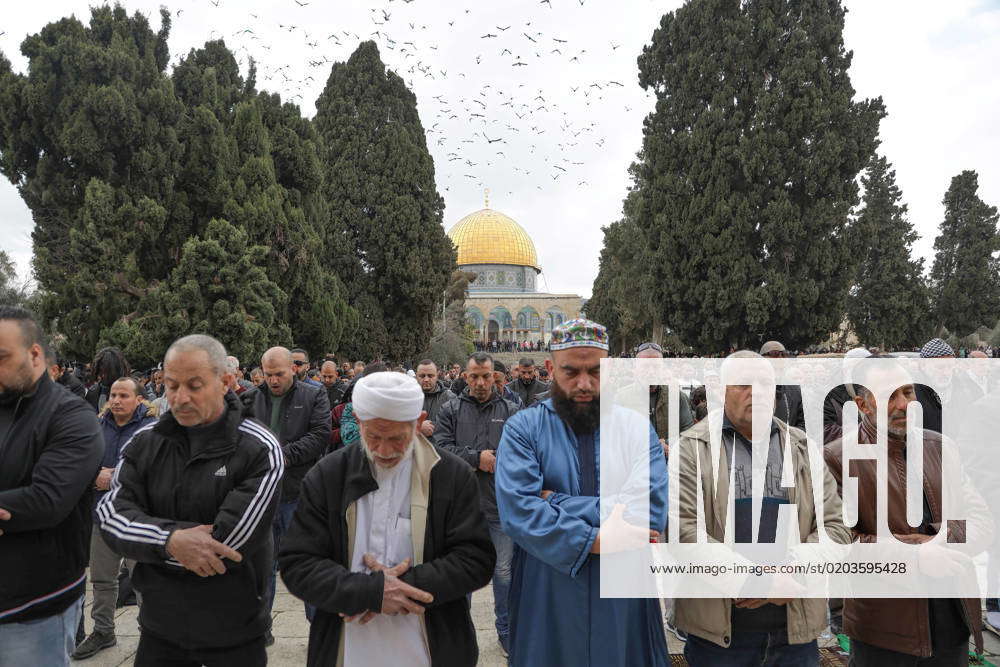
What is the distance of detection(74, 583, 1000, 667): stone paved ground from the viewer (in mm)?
3623

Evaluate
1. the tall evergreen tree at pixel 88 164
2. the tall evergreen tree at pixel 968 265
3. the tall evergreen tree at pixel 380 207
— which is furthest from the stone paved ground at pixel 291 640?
the tall evergreen tree at pixel 968 265

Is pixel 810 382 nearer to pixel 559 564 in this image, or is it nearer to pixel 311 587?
pixel 559 564

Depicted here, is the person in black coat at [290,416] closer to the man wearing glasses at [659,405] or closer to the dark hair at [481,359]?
the dark hair at [481,359]

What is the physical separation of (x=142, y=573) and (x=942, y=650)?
3.07 metres

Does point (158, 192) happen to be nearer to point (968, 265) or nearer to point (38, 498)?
point (38, 498)

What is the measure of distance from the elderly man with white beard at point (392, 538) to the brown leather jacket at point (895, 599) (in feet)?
5.06

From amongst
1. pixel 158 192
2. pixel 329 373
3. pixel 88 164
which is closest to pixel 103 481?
pixel 329 373

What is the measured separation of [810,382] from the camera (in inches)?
174

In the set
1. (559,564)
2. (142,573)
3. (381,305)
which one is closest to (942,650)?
(559,564)

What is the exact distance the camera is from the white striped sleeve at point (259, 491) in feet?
7.13

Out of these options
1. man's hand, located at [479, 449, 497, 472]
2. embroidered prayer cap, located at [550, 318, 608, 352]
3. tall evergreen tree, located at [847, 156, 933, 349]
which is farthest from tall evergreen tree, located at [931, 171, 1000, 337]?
embroidered prayer cap, located at [550, 318, 608, 352]

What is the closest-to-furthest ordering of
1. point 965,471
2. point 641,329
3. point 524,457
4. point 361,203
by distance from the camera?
1. point 524,457
2. point 965,471
3. point 361,203
4. point 641,329

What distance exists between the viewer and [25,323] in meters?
2.43

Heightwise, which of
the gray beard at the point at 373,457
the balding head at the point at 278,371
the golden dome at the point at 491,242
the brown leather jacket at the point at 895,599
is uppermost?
the golden dome at the point at 491,242
